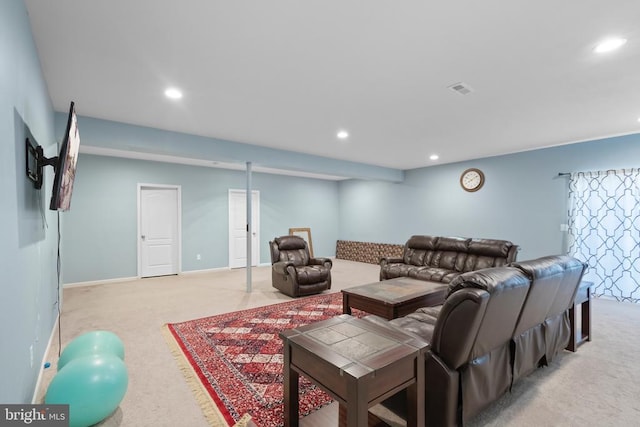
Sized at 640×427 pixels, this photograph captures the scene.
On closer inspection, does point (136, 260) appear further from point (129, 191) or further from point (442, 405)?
point (442, 405)

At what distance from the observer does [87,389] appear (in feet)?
5.45

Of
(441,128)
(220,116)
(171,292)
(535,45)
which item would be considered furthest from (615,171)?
(171,292)

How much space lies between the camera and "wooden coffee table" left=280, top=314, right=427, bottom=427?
1213mm

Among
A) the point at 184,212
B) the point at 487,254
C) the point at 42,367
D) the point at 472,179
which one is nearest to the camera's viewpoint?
the point at 42,367

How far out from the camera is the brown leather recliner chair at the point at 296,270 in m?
4.56

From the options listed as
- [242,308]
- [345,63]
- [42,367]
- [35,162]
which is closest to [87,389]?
[42,367]

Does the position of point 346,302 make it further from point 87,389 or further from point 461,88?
point 461,88

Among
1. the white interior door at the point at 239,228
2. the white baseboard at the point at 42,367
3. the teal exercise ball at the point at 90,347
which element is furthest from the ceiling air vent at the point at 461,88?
the white interior door at the point at 239,228

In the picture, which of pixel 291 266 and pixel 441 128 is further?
pixel 291 266

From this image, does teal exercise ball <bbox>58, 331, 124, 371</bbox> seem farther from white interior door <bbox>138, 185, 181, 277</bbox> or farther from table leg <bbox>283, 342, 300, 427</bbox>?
white interior door <bbox>138, 185, 181, 277</bbox>

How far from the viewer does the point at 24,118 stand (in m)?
1.80

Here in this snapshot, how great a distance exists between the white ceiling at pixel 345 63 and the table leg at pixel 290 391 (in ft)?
6.61

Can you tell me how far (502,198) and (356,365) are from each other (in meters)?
5.67

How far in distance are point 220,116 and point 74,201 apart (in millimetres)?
3831
